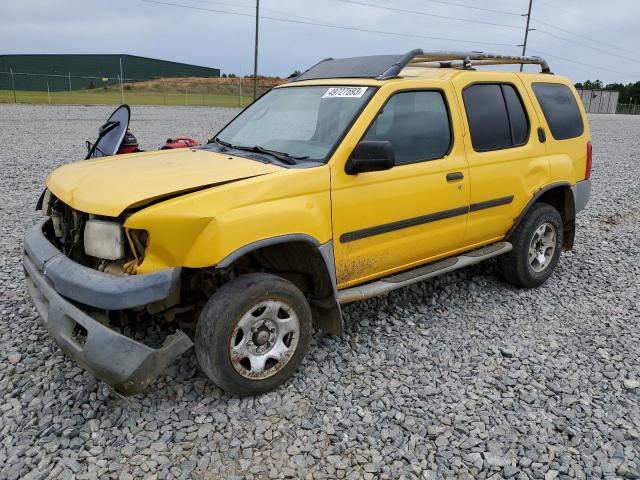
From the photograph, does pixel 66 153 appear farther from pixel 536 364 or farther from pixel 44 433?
pixel 536 364

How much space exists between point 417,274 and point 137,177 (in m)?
2.17

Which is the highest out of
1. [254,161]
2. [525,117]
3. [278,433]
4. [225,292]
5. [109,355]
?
[525,117]

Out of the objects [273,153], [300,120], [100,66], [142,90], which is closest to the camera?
[273,153]

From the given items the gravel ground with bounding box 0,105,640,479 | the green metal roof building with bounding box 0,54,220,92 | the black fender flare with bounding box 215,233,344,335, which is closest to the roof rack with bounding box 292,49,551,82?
the black fender flare with bounding box 215,233,344,335

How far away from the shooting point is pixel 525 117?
15.9ft

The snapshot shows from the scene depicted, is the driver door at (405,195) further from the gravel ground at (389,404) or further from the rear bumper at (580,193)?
the rear bumper at (580,193)

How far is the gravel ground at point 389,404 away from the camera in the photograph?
9.23 ft

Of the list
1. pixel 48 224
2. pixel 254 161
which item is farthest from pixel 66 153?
pixel 254 161

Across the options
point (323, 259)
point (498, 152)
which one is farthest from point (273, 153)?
point (498, 152)

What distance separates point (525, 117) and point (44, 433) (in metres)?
4.47

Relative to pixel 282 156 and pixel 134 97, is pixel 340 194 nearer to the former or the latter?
pixel 282 156

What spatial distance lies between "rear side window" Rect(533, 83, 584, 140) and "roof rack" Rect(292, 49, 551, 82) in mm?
330

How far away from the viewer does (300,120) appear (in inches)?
160

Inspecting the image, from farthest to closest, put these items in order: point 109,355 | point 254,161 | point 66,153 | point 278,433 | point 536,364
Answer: point 66,153 < point 536,364 < point 254,161 < point 278,433 < point 109,355
